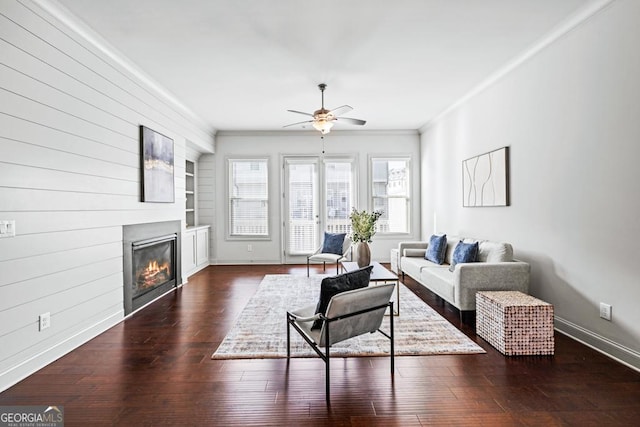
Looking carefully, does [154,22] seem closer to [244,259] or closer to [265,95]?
[265,95]

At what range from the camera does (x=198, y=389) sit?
7.67 feet

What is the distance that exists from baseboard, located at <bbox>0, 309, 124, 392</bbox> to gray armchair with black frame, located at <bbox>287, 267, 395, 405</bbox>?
1973mm

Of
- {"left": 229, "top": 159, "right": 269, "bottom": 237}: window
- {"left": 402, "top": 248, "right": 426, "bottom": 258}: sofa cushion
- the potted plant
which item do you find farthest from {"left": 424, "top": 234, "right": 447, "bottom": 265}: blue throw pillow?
{"left": 229, "top": 159, "right": 269, "bottom": 237}: window

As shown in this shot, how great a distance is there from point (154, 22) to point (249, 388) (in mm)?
3141

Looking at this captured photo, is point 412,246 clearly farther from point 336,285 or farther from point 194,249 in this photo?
point 194,249

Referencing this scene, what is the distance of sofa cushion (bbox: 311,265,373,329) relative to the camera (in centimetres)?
237

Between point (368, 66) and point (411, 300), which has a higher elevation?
point (368, 66)

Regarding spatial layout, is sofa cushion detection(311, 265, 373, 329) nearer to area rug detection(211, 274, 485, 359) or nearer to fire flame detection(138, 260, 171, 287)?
area rug detection(211, 274, 485, 359)

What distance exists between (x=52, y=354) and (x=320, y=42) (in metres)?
3.65

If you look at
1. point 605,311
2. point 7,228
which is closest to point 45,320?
point 7,228

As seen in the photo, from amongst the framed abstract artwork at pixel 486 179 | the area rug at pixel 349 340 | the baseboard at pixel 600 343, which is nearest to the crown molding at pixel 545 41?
the framed abstract artwork at pixel 486 179

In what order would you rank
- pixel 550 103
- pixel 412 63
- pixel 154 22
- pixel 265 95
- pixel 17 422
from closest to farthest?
pixel 17 422 → pixel 154 22 → pixel 550 103 → pixel 412 63 → pixel 265 95

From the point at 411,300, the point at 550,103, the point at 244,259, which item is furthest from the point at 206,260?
the point at 550,103

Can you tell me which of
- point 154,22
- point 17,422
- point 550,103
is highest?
point 154,22
